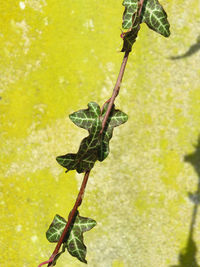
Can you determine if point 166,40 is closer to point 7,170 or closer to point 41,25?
point 41,25

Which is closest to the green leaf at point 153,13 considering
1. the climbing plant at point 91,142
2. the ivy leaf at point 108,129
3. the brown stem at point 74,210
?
the climbing plant at point 91,142

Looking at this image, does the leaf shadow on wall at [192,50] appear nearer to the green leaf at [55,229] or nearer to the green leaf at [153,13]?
the green leaf at [153,13]

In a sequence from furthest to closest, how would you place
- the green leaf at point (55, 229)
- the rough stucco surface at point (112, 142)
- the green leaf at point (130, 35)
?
1. the rough stucco surface at point (112, 142)
2. the green leaf at point (55, 229)
3. the green leaf at point (130, 35)

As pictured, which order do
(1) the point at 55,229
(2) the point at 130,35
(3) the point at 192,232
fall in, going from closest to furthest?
(2) the point at 130,35 < (1) the point at 55,229 < (3) the point at 192,232

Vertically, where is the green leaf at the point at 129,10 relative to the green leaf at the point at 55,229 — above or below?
above

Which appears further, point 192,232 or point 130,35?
point 192,232

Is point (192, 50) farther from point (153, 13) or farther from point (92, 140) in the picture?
point (92, 140)

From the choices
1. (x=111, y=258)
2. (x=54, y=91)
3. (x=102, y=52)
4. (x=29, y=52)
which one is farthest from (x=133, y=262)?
(x=29, y=52)

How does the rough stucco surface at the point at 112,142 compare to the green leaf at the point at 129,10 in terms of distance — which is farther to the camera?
the rough stucco surface at the point at 112,142

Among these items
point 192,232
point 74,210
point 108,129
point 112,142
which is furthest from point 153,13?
point 192,232
